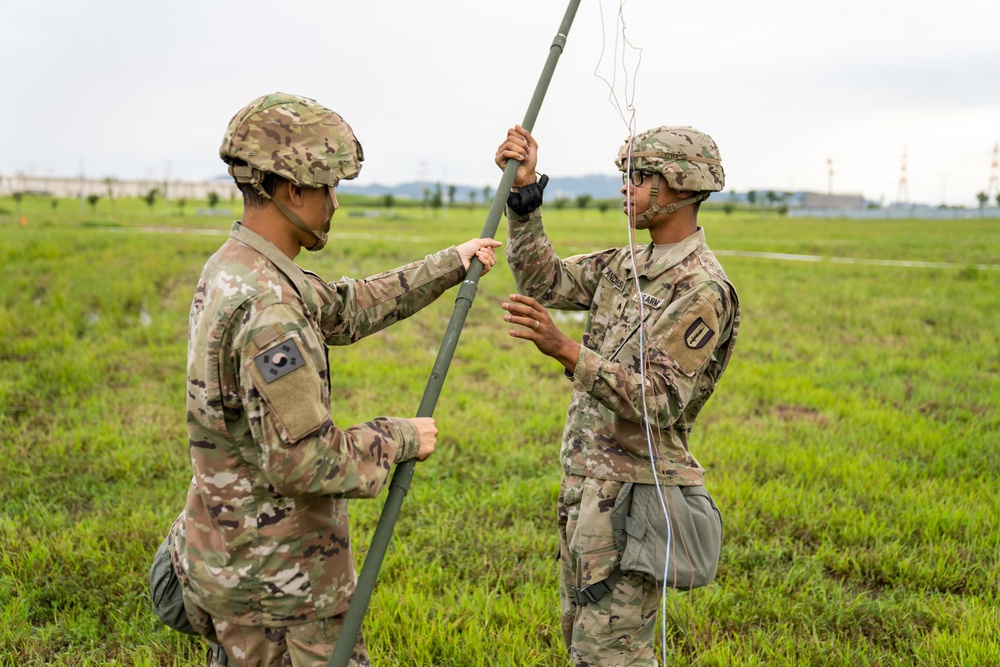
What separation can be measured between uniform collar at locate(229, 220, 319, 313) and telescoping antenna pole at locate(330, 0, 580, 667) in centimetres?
51

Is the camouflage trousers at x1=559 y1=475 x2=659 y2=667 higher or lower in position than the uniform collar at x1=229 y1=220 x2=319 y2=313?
lower

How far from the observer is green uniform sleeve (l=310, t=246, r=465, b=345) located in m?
3.03

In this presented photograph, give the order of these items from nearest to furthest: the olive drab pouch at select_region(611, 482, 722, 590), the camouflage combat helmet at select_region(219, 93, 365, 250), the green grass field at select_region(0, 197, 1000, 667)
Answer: the camouflage combat helmet at select_region(219, 93, 365, 250) < the olive drab pouch at select_region(611, 482, 722, 590) < the green grass field at select_region(0, 197, 1000, 667)

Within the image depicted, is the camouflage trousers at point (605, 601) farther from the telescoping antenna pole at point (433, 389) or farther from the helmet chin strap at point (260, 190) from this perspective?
the helmet chin strap at point (260, 190)

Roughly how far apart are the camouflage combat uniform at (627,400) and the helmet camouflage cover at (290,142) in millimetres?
1145

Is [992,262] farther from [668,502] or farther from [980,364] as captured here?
[668,502]

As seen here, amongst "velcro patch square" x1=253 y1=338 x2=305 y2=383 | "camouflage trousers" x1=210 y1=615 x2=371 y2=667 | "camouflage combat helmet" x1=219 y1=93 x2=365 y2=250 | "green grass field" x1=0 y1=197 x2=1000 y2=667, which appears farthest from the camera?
"green grass field" x1=0 y1=197 x2=1000 y2=667

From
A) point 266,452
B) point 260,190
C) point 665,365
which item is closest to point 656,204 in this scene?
point 665,365

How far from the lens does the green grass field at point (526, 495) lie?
4012 mm

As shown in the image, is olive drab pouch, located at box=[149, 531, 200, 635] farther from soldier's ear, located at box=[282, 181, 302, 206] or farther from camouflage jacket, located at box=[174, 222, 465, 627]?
soldier's ear, located at box=[282, 181, 302, 206]

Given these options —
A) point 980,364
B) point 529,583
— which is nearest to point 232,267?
point 529,583

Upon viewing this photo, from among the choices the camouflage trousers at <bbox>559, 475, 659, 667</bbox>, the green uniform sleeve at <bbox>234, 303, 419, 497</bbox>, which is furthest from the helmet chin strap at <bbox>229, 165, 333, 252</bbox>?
the camouflage trousers at <bbox>559, 475, 659, 667</bbox>

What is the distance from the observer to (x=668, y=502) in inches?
123

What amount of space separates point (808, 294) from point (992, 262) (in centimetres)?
929
